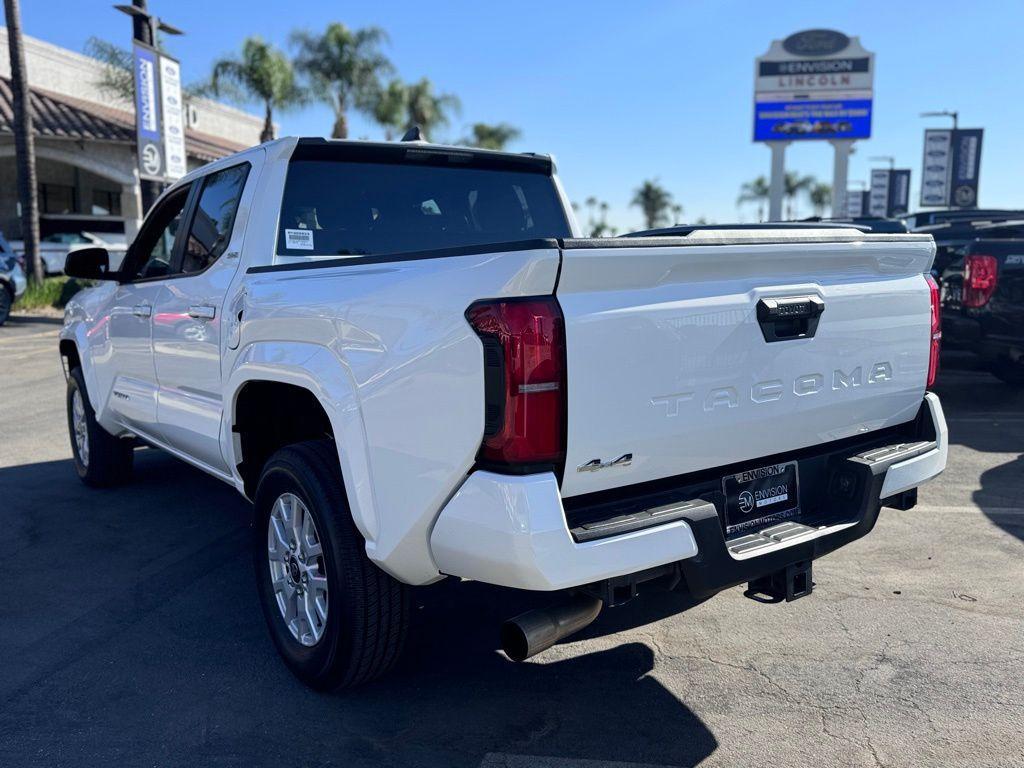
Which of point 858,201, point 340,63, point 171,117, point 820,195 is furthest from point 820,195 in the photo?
point 171,117

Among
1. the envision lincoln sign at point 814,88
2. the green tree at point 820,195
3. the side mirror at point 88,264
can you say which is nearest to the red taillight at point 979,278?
the side mirror at point 88,264

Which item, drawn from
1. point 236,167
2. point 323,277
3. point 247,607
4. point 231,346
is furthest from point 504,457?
point 236,167

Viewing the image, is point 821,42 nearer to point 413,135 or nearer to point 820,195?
point 413,135

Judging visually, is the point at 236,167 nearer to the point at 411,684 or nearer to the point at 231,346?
the point at 231,346

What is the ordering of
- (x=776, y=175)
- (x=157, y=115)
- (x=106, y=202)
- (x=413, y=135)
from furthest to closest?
(x=106, y=202) < (x=776, y=175) < (x=157, y=115) < (x=413, y=135)

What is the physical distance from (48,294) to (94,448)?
14.6 m

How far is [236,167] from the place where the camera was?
4238 millimetres

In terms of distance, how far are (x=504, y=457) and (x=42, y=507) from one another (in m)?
4.34

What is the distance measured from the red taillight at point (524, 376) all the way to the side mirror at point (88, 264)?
3.39 meters

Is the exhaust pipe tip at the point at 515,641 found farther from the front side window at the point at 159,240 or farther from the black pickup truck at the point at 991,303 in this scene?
the black pickup truck at the point at 991,303

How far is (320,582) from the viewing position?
3.22m

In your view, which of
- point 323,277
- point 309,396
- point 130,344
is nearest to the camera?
point 323,277

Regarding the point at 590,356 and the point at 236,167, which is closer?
the point at 590,356

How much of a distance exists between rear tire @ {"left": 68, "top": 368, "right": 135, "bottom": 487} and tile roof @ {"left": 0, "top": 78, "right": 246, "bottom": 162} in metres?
19.2
